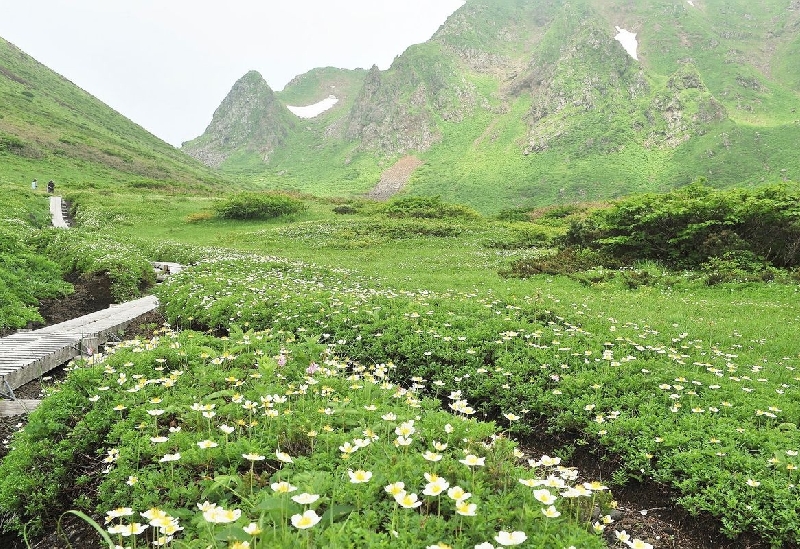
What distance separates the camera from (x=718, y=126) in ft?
339

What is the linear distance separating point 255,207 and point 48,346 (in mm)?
36664

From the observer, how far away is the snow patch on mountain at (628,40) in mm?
151450

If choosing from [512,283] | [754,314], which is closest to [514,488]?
[754,314]

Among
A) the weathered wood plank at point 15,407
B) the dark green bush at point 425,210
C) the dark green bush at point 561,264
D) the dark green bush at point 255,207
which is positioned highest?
the dark green bush at point 255,207

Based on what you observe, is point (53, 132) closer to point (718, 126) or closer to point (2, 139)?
point (2, 139)

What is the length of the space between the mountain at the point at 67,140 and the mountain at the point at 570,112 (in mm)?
41194

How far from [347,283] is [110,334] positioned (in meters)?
7.23

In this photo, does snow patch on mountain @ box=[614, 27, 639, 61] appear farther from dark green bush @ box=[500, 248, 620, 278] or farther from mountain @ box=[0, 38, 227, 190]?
dark green bush @ box=[500, 248, 620, 278]

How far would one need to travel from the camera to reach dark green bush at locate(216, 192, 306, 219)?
42.2 metres

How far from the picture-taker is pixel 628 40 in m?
159

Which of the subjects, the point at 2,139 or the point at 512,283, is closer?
the point at 512,283

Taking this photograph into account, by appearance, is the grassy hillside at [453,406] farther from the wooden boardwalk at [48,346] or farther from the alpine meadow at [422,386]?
the wooden boardwalk at [48,346]

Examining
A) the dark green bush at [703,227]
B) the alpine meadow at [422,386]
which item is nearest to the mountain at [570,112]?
the dark green bush at [703,227]

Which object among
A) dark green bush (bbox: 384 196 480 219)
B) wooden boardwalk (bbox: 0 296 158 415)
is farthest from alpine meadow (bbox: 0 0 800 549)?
dark green bush (bbox: 384 196 480 219)
